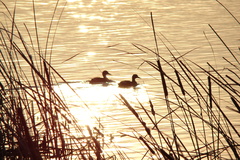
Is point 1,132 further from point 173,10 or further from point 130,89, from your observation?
point 173,10

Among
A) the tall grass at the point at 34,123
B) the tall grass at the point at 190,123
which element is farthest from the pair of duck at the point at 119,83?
the tall grass at the point at 34,123

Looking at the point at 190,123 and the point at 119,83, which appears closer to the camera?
the point at 190,123

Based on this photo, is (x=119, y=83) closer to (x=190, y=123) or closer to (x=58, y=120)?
(x=190, y=123)

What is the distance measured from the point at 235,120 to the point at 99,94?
188 inches

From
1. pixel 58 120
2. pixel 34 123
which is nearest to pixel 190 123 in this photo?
pixel 58 120

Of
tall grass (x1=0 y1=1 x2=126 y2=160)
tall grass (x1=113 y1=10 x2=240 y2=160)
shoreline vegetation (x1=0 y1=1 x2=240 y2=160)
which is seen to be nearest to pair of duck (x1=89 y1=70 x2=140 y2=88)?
tall grass (x1=113 y1=10 x2=240 y2=160)

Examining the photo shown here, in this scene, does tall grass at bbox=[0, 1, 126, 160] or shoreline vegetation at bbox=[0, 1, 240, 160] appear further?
tall grass at bbox=[0, 1, 126, 160]

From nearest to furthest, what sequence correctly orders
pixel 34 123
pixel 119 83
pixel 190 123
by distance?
1. pixel 34 123
2. pixel 190 123
3. pixel 119 83

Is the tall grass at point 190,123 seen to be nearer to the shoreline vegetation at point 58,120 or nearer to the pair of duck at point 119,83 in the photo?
the shoreline vegetation at point 58,120

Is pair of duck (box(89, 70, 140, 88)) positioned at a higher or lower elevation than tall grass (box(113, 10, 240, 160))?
lower

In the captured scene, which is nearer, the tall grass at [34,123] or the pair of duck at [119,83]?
the tall grass at [34,123]

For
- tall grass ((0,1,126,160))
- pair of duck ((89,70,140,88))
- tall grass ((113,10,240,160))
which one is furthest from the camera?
pair of duck ((89,70,140,88))

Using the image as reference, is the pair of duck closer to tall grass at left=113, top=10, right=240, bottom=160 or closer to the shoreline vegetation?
tall grass at left=113, top=10, right=240, bottom=160

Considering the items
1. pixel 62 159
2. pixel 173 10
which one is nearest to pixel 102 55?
pixel 173 10
